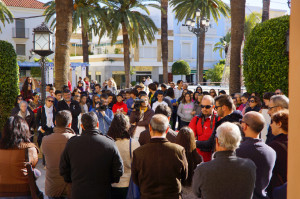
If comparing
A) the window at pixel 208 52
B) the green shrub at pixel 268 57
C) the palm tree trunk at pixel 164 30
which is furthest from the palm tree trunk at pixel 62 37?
the window at pixel 208 52

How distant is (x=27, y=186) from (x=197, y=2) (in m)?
28.4

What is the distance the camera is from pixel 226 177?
10.7 ft

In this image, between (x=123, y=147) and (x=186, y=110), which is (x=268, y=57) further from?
(x=123, y=147)

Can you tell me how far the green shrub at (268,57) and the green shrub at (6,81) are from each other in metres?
7.49

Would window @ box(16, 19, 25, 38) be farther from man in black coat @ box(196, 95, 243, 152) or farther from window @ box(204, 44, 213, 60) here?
man in black coat @ box(196, 95, 243, 152)

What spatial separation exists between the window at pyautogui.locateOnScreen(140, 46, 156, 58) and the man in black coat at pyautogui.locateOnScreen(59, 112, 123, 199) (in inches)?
1751

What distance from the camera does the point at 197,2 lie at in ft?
99.7

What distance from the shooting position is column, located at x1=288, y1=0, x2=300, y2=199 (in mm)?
1779

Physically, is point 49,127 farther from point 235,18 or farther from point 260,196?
point 235,18

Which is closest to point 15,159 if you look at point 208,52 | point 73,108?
point 73,108

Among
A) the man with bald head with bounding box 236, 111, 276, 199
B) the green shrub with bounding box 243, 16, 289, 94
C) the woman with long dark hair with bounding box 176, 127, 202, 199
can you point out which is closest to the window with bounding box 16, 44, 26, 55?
the green shrub with bounding box 243, 16, 289, 94

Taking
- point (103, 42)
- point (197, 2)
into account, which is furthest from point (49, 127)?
point (103, 42)

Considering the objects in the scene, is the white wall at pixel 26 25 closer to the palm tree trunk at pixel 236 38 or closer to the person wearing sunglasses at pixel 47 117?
the palm tree trunk at pixel 236 38

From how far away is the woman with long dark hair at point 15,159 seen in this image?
4.04 meters
